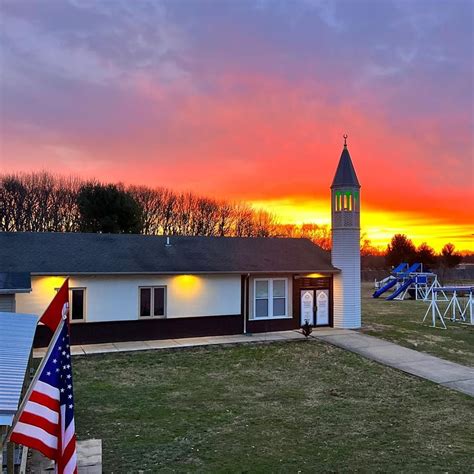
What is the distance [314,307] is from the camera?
18625 mm

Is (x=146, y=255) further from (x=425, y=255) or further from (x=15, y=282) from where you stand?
(x=425, y=255)

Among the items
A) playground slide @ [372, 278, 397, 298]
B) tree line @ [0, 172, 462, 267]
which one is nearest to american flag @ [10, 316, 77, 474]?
tree line @ [0, 172, 462, 267]

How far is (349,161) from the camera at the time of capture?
19609mm

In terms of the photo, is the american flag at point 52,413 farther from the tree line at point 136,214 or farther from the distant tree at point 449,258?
the distant tree at point 449,258

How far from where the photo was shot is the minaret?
18656 mm

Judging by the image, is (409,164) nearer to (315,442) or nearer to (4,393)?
(315,442)

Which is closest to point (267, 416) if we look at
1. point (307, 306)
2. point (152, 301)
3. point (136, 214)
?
point (152, 301)

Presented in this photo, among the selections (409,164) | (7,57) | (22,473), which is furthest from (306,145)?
(22,473)

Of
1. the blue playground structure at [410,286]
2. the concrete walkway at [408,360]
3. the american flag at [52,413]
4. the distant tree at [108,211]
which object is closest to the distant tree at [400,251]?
the blue playground structure at [410,286]

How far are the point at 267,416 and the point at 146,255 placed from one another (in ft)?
32.1

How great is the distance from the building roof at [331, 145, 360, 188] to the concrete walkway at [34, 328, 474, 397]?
20.4 ft

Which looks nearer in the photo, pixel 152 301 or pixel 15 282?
pixel 15 282

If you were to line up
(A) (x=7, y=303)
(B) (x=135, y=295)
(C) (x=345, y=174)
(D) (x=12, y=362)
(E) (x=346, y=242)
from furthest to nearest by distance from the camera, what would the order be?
(C) (x=345, y=174) → (E) (x=346, y=242) → (B) (x=135, y=295) → (A) (x=7, y=303) → (D) (x=12, y=362)

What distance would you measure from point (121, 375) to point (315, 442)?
5905 millimetres
